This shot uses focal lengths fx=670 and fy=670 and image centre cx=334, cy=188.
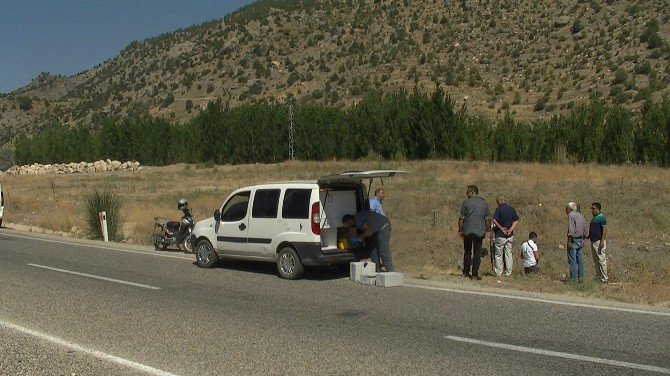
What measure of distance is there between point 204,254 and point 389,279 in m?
4.95

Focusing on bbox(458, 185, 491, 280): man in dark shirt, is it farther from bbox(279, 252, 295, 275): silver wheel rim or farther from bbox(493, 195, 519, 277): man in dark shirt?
bbox(279, 252, 295, 275): silver wheel rim

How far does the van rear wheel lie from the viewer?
15289mm

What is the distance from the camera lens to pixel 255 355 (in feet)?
25.3

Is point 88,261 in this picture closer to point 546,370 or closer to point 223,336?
point 223,336

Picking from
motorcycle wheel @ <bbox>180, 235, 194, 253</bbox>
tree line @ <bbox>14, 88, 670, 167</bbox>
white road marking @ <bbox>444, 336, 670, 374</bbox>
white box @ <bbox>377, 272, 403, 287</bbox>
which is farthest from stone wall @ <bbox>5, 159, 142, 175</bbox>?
white road marking @ <bbox>444, 336, 670, 374</bbox>

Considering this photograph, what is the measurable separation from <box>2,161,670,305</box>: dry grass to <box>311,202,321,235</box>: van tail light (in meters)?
2.91

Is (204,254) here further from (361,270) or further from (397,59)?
(397,59)

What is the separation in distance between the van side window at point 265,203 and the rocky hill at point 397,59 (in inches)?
1948

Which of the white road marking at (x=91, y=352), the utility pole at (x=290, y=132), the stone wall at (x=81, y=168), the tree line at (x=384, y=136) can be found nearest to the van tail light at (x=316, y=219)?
the white road marking at (x=91, y=352)

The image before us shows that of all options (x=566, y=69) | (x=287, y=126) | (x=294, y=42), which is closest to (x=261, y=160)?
(x=287, y=126)

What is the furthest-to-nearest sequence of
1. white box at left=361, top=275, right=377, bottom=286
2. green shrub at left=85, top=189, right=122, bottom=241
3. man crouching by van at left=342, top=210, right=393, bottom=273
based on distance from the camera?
green shrub at left=85, top=189, right=122, bottom=241
man crouching by van at left=342, top=210, right=393, bottom=273
white box at left=361, top=275, right=377, bottom=286

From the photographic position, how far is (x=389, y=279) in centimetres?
1264

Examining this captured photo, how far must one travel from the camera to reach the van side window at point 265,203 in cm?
1387

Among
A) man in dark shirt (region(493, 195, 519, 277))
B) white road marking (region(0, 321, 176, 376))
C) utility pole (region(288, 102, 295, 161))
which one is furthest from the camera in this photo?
utility pole (region(288, 102, 295, 161))
